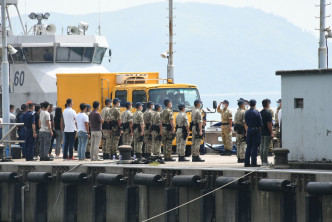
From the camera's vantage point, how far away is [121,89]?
29734 millimetres

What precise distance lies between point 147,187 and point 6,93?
34.3ft

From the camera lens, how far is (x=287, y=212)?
1719 cm

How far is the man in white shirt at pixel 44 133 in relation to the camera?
26500 millimetres

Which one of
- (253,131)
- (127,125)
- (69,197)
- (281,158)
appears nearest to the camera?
(281,158)

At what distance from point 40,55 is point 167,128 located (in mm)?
14712

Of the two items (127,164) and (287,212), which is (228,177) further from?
(127,164)

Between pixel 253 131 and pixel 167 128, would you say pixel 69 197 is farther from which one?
pixel 253 131

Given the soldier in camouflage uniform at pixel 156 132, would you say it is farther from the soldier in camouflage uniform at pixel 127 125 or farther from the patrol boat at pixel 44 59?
the patrol boat at pixel 44 59

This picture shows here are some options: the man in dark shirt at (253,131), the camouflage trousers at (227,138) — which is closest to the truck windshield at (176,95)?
the camouflage trousers at (227,138)

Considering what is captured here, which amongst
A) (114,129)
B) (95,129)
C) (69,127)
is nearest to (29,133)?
(69,127)

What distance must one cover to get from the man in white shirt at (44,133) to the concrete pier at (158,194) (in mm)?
2242

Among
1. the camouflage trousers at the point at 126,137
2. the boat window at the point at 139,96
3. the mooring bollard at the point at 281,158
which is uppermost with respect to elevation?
the boat window at the point at 139,96

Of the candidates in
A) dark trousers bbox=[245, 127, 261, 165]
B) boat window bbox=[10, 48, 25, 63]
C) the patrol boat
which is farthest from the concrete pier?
boat window bbox=[10, 48, 25, 63]

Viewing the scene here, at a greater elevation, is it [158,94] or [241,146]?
[158,94]
